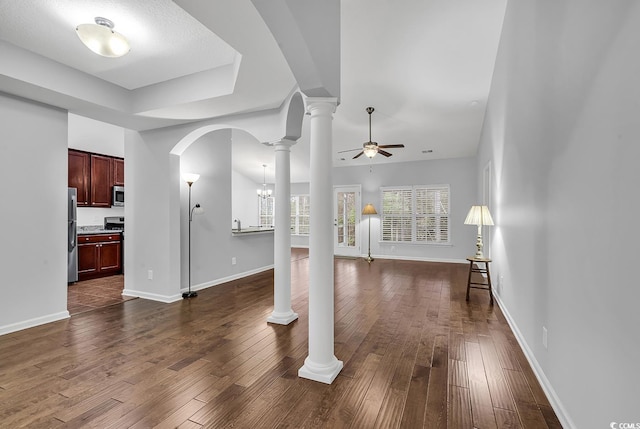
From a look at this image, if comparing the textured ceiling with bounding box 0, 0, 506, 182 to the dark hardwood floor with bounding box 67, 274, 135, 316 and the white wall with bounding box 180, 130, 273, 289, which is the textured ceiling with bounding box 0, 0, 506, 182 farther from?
the dark hardwood floor with bounding box 67, 274, 135, 316

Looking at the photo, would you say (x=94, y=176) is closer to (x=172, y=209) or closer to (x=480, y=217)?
(x=172, y=209)

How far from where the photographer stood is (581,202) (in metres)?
1.56

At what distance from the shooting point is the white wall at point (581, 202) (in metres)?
1.17

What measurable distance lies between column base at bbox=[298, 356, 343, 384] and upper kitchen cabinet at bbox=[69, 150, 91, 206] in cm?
617

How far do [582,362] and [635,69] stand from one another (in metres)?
1.37

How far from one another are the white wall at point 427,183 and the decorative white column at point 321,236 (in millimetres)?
6407

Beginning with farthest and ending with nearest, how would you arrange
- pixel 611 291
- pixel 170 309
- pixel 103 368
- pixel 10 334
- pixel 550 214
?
pixel 170 309 → pixel 10 334 → pixel 103 368 → pixel 550 214 → pixel 611 291

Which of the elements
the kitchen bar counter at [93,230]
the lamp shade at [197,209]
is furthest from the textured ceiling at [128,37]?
the kitchen bar counter at [93,230]

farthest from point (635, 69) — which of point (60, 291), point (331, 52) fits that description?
point (60, 291)

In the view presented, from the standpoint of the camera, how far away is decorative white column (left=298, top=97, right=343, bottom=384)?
7.77ft

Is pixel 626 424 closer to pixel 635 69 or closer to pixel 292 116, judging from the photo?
pixel 635 69

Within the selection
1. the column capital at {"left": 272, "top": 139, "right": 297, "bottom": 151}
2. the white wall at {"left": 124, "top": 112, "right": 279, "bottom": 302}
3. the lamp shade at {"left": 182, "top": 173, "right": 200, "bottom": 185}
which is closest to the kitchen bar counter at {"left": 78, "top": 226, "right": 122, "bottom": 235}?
the white wall at {"left": 124, "top": 112, "right": 279, "bottom": 302}

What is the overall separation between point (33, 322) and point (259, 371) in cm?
290

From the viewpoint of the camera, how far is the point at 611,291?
1285 millimetres
